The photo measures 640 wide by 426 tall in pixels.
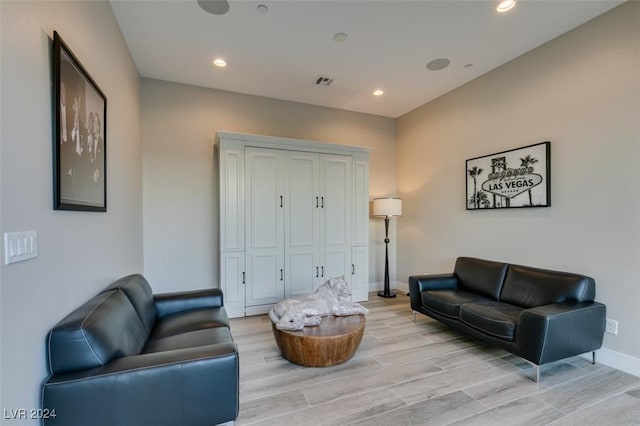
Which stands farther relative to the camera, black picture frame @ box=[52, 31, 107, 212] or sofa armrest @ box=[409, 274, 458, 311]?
sofa armrest @ box=[409, 274, 458, 311]

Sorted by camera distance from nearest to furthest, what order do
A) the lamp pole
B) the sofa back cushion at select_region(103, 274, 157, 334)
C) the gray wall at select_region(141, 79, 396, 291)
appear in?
the sofa back cushion at select_region(103, 274, 157, 334), the gray wall at select_region(141, 79, 396, 291), the lamp pole

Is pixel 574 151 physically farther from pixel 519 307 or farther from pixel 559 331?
pixel 559 331

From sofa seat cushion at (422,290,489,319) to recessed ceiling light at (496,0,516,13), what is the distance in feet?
9.02

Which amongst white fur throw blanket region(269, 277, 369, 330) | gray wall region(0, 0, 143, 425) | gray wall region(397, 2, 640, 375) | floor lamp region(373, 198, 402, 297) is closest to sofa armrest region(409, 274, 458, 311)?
gray wall region(397, 2, 640, 375)

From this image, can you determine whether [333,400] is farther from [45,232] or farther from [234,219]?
[234,219]

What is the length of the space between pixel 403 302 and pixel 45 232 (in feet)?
13.7

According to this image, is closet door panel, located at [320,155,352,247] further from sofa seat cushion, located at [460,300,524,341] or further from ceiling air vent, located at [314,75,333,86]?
sofa seat cushion, located at [460,300,524,341]

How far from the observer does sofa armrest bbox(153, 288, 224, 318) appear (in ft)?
8.62

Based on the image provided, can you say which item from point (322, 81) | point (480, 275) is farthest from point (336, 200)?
point (480, 275)

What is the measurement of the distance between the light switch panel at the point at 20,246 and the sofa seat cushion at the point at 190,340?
3.20ft

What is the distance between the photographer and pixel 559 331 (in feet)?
7.16

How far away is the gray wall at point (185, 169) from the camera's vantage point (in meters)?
3.70

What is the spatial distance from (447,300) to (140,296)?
9.68ft

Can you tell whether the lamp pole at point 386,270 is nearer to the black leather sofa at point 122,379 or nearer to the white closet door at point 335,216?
Result: the white closet door at point 335,216
